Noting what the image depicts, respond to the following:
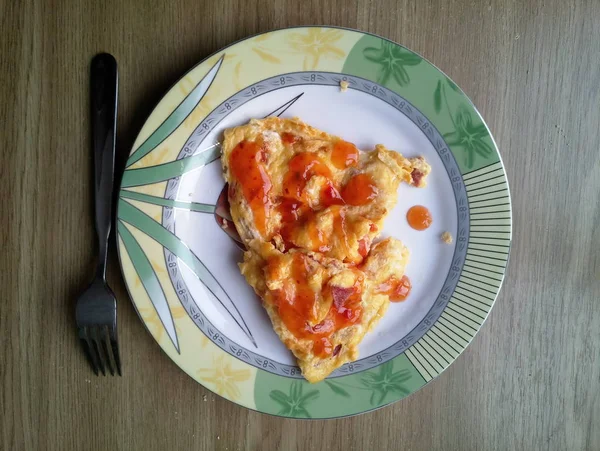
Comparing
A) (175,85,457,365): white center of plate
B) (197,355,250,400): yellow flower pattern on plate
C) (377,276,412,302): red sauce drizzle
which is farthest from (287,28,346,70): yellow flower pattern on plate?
(197,355,250,400): yellow flower pattern on plate

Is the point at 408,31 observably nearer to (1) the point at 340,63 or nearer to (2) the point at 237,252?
(1) the point at 340,63

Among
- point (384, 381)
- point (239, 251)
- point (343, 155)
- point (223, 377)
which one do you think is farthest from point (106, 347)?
point (343, 155)

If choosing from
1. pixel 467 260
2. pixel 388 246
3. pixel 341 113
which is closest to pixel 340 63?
pixel 341 113

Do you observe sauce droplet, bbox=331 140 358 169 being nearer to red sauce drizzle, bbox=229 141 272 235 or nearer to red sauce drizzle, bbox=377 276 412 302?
red sauce drizzle, bbox=229 141 272 235

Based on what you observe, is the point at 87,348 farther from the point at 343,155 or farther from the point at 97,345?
the point at 343,155

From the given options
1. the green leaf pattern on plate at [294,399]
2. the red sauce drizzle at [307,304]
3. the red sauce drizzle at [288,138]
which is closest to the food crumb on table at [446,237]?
the red sauce drizzle at [307,304]

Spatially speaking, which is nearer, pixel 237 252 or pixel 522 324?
pixel 237 252

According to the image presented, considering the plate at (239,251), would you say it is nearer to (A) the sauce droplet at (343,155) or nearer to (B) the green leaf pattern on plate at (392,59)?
(B) the green leaf pattern on plate at (392,59)

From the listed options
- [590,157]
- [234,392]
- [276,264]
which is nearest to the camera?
[276,264]
